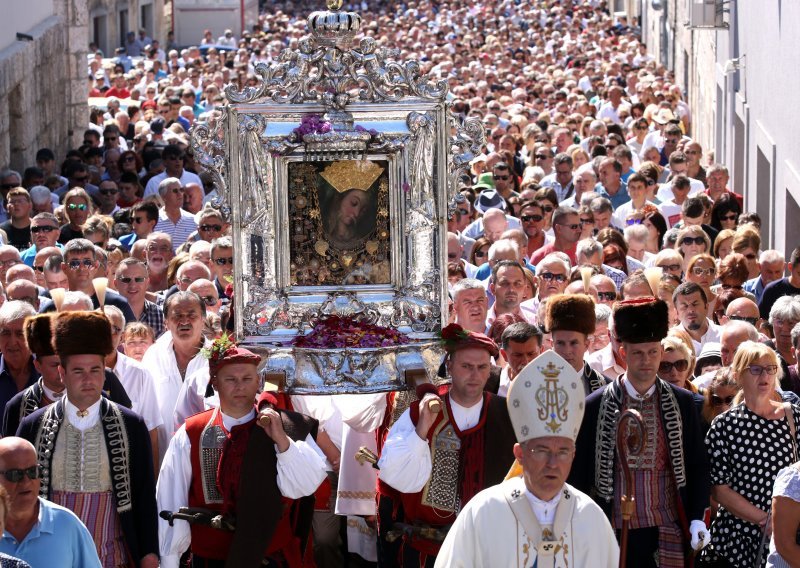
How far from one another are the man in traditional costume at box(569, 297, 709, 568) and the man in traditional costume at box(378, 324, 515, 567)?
0.37 meters

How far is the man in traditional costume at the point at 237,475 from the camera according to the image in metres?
7.68

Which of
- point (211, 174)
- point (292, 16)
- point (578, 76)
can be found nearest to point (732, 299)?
point (211, 174)

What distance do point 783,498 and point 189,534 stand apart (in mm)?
2578

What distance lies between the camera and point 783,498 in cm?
677

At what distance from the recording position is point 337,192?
8719 millimetres

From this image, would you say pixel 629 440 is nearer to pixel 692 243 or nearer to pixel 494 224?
pixel 692 243

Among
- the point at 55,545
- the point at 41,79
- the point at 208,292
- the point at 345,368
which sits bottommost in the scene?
the point at 55,545

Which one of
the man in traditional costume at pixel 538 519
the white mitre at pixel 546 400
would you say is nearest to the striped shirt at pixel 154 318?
the white mitre at pixel 546 400

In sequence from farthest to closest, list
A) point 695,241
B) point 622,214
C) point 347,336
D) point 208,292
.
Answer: point 622,214, point 695,241, point 208,292, point 347,336

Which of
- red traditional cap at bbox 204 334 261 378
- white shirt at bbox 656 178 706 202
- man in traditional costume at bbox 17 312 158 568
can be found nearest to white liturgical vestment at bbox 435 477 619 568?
red traditional cap at bbox 204 334 261 378

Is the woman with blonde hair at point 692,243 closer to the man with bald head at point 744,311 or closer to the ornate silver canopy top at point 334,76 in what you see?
the man with bald head at point 744,311

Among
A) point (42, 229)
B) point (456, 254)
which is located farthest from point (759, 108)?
point (42, 229)

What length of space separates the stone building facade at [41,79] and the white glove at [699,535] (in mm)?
13832

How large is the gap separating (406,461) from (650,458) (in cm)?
104
